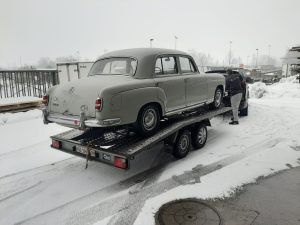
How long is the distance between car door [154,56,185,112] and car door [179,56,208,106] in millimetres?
244

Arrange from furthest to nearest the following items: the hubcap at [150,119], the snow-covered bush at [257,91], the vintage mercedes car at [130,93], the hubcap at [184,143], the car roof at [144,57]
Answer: the snow-covered bush at [257,91] → the hubcap at [184,143] → the car roof at [144,57] → the hubcap at [150,119] → the vintage mercedes car at [130,93]

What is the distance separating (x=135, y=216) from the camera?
164 inches

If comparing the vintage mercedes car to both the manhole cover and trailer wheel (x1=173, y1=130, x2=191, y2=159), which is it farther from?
the manhole cover

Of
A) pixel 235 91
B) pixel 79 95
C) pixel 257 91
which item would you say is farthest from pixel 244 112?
pixel 257 91

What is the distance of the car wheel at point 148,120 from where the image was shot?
560 centimetres

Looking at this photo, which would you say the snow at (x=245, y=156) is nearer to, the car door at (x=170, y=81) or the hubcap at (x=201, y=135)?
the hubcap at (x=201, y=135)

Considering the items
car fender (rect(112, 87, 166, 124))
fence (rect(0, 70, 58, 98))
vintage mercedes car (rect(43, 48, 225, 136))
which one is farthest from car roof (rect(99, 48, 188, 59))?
fence (rect(0, 70, 58, 98))

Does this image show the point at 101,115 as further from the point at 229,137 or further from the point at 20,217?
the point at 229,137

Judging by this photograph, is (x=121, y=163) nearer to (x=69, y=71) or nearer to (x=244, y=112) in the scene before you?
(x=244, y=112)

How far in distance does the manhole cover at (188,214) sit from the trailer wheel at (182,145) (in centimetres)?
184

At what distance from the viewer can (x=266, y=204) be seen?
452 centimetres

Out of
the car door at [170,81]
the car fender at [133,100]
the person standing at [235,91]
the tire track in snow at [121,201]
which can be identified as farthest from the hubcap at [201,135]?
the person standing at [235,91]

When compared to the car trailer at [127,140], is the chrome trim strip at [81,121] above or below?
above

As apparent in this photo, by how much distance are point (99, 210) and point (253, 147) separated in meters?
4.51
